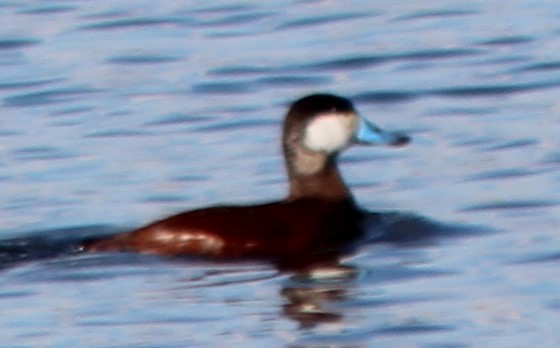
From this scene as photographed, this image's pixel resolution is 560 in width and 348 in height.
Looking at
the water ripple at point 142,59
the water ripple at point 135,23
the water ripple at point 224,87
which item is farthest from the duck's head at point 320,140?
the water ripple at point 135,23

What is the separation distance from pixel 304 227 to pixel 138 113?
324cm

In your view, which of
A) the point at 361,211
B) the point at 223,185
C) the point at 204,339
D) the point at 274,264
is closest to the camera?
the point at 204,339

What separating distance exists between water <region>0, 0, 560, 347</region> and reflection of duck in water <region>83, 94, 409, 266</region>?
12 centimetres

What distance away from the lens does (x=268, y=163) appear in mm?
12266

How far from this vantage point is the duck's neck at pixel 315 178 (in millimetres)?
10977

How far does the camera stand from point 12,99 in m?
14.1

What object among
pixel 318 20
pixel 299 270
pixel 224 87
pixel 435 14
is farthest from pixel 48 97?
pixel 299 270

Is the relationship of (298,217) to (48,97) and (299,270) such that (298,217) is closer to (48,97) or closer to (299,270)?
(299,270)

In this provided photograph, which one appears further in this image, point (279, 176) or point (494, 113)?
point (494, 113)

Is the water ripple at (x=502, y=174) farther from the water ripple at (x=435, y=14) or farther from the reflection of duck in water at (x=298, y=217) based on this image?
the water ripple at (x=435, y=14)

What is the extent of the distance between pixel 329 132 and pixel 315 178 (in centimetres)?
23

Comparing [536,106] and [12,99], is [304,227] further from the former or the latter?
[12,99]

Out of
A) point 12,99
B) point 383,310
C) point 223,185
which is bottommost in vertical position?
point 383,310

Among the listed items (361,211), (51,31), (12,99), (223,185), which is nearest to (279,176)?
(223,185)
